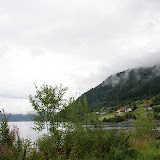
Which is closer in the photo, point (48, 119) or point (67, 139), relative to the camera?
point (67, 139)

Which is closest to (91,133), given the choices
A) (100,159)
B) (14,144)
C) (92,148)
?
(92,148)

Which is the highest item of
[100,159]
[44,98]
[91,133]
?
[44,98]

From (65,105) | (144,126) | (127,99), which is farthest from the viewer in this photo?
(127,99)

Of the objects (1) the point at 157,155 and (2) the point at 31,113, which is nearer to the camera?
(1) the point at 157,155

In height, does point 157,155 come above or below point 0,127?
below

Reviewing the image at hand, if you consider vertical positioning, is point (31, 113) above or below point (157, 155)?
above

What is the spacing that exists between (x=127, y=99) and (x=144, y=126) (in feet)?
579

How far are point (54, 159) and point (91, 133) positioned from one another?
2.98m

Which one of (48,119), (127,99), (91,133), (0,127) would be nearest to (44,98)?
(48,119)

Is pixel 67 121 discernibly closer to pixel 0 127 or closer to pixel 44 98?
pixel 44 98

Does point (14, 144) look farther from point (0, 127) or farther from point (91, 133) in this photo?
point (91, 133)

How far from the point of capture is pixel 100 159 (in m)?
7.85

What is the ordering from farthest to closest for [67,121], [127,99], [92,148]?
[127,99] → [67,121] → [92,148]

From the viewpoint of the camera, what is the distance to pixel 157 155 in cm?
790
